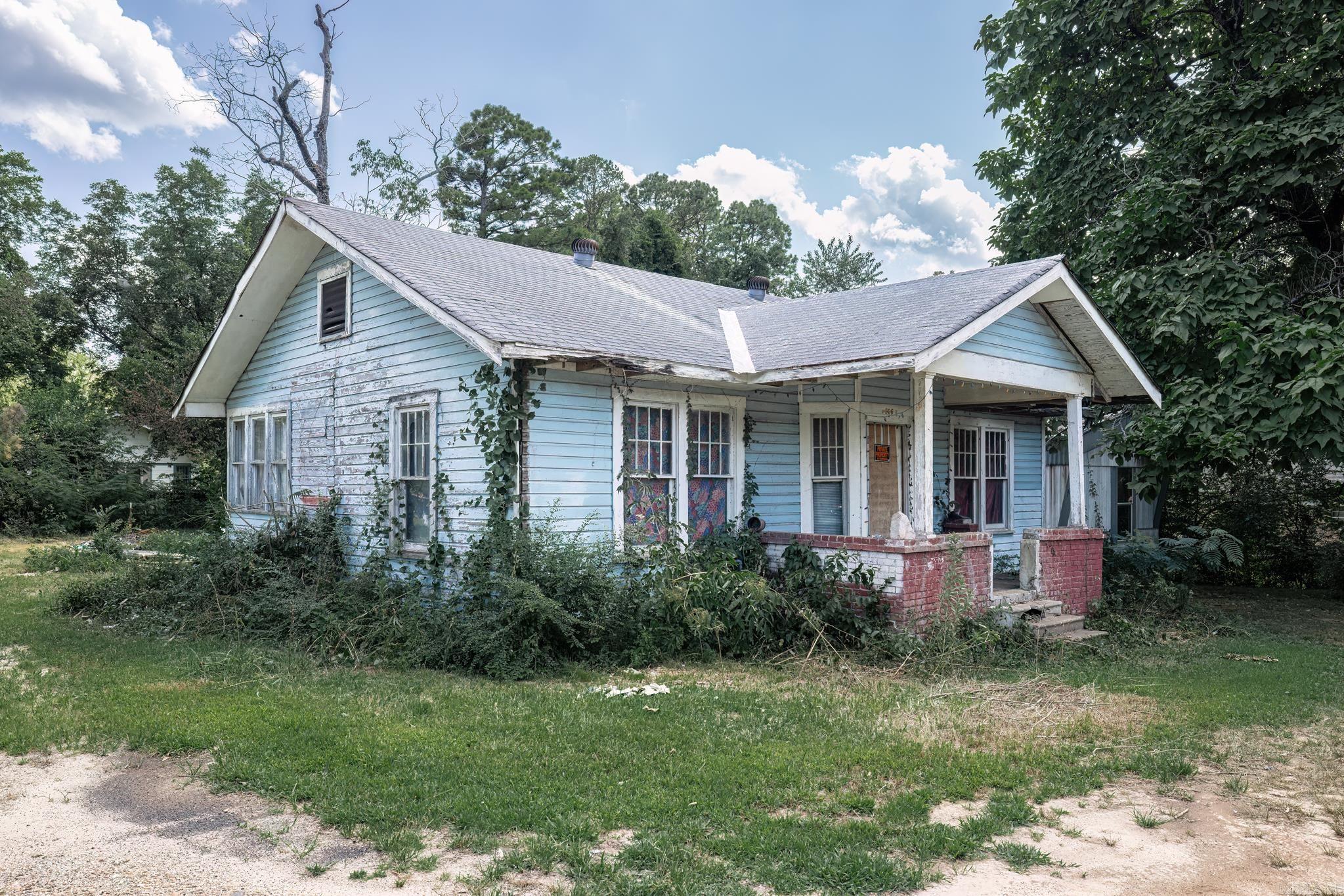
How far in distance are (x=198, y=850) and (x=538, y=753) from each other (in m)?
2.01

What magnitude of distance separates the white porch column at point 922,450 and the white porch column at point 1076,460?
351cm

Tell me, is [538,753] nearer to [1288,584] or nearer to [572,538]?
[572,538]

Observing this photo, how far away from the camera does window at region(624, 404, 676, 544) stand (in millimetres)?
10406

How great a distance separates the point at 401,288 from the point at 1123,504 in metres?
16.3

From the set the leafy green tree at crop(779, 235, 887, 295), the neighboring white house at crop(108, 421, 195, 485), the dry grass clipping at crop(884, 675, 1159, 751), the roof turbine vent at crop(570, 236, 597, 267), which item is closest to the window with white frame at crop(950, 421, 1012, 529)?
the dry grass clipping at crop(884, 675, 1159, 751)

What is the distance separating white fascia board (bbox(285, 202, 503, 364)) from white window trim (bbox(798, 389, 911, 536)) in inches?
183

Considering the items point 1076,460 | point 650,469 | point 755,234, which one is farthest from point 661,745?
point 755,234

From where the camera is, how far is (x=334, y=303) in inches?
501

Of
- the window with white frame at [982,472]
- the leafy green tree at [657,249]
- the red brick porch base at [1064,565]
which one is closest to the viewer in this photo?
the red brick porch base at [1064,565]

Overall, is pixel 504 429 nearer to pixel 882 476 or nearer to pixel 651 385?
pixel 651 385

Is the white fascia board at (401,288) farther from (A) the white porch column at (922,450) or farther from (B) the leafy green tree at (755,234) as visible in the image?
(B) the leafy green tree at (755,234)

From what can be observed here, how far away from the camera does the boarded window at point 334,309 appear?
12.4m

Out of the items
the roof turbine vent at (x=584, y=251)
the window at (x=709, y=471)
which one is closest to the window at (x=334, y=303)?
the roof turbine vent at (x=584, y=251)

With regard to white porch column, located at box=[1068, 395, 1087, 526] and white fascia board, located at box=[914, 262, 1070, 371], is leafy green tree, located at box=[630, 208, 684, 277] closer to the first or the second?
white porch column, located at box=[1068, 395, 1087, 526]
